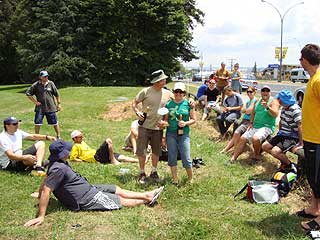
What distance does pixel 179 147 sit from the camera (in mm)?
6289

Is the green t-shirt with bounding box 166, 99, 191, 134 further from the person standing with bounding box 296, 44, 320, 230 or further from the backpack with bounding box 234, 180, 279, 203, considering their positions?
the person standing with bounding box 296, 44, 320, 230

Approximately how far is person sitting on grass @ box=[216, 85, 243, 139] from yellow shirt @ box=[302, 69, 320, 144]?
5.31 metres

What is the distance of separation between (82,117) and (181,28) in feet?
66.4

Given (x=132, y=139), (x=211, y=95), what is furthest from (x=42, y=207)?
(x=211, y=95)

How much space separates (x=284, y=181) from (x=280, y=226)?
1.20 metres

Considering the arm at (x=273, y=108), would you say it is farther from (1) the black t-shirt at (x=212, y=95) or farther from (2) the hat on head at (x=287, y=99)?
(1) the black t-shirt at (x=212, y=95)

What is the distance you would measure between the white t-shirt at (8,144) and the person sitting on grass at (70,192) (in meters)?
1.95

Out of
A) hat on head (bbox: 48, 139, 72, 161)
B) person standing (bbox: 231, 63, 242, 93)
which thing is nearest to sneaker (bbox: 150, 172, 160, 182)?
hat on head (bbox: 48, 139, 72, 161)

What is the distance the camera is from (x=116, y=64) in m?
33.1

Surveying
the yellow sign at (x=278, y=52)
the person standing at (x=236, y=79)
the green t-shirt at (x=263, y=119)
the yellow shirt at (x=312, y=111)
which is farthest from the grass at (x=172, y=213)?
the yellow sign at (x=278, y=52)

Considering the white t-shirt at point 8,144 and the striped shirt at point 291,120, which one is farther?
the white t-shirt at point 8,144

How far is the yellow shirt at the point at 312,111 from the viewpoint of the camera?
4.34 m

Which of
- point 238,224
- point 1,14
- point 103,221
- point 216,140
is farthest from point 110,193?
point 1,14

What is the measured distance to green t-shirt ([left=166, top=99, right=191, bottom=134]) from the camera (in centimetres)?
621
